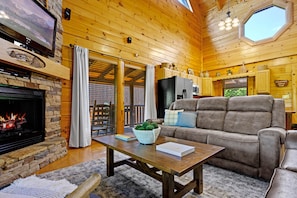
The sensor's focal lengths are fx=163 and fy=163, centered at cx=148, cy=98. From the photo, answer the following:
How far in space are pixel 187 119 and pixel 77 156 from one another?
2.01 metres

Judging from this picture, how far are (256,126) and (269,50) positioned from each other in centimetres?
406

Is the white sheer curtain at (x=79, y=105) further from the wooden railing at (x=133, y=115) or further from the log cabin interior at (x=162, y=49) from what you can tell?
the wooden railing at (x=133, y=115)

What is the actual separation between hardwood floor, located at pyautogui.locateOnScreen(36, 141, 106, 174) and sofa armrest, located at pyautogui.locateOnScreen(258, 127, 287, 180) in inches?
90.6

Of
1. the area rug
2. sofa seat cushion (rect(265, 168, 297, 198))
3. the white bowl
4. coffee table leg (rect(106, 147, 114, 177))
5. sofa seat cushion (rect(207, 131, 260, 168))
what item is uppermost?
the white bowl

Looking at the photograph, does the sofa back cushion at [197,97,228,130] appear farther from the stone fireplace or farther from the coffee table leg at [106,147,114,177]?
the stone fireplace

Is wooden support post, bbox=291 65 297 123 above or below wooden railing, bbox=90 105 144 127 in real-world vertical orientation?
above

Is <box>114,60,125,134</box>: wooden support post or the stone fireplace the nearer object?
the stone fireplace

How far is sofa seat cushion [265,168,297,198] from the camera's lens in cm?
87

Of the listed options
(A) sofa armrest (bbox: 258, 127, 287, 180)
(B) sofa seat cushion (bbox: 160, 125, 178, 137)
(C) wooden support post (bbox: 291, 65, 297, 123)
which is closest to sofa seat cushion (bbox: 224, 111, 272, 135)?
(A) sofa armrest (bbox: 258, 127, 287, 180)

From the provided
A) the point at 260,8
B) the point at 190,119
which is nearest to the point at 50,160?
the point at 190,119

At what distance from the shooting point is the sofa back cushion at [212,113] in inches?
110

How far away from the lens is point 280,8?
16.4 ft

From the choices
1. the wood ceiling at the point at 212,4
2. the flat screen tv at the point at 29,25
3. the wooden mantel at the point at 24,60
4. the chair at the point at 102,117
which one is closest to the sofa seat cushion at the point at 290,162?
the wooden mantel at the point at 24,60

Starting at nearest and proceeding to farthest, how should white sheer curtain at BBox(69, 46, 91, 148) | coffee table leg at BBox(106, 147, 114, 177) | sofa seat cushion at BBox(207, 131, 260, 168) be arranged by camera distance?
1. sofa seat cushion at BBox(207, 131, 260, 168)
2. coffee table leg at BBox(106, 147, 114, 177)
3. white sheer curtain at BBox(69, 46, 91, 148)
